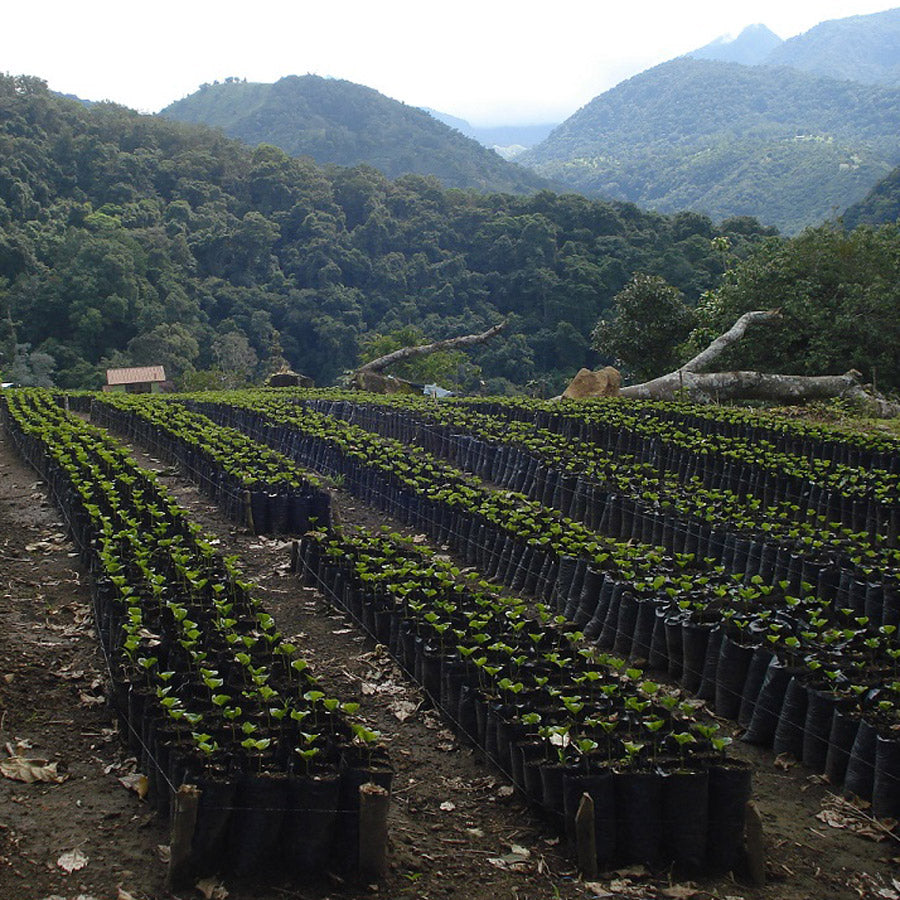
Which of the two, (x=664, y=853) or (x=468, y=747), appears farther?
(x=468, y=747)

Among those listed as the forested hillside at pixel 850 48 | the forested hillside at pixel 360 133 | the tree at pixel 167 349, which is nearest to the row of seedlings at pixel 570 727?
the tree at pixel 167 349

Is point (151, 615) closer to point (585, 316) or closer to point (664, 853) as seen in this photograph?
point (664, 853)

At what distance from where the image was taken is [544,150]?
135 m

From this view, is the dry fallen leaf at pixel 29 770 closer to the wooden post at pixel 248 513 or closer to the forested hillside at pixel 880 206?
the wooden post at pixel 248 513

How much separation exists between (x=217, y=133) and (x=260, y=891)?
59.7 metres

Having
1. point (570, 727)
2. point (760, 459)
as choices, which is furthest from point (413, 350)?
point (570, 727)

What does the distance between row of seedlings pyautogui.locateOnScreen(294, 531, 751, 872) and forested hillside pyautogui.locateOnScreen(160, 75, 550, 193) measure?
73.9 meters

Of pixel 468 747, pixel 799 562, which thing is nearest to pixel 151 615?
pixel 468 747

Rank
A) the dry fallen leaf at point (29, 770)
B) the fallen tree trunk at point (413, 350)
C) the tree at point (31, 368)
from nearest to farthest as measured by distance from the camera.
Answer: the dry fallen leaf at point (29, 770), the fallen tree trunk at point (413, 350), the tree at point (31, 368)

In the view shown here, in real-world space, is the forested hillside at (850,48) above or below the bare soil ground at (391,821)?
above

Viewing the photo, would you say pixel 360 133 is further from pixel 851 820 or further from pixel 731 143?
pixel 851 820

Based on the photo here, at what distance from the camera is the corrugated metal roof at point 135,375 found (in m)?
33.1

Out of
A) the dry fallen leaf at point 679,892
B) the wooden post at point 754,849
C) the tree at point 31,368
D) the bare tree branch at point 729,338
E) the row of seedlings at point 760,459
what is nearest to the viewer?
the dry fallen leaf at point 679,892

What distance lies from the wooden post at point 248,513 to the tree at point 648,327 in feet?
59.4
